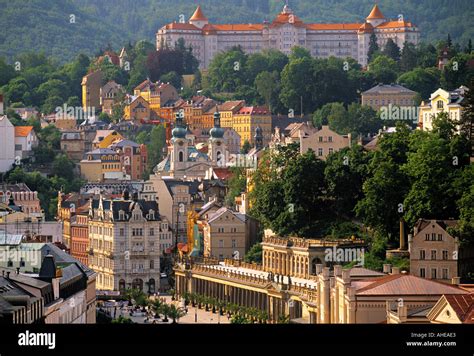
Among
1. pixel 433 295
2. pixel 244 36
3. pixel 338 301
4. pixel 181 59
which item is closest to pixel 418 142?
pixel 338 301

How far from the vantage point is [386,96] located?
13312 cm

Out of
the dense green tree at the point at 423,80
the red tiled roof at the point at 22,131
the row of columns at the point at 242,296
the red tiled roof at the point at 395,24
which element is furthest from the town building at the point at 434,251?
the red tiled roof at the point at 395,24

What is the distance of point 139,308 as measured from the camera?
6662 cm

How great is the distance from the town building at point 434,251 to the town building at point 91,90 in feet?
336

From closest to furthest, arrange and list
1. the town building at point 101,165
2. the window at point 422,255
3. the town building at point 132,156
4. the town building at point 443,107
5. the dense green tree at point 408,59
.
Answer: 1. the window at point 422,255
2. the town building at point 443,107
3. the town building at point 101,165
4. the town building at point 132,156
5. the dense green tree at point 408,59

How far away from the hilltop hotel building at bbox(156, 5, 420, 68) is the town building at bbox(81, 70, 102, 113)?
1746 centimetres

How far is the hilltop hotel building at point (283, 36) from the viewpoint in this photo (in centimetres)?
17600

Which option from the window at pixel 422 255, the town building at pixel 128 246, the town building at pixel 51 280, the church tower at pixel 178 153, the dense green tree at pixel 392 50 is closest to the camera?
the town building at pixel 51 280

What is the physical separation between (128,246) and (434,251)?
30.3m

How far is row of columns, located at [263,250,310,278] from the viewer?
6701cm

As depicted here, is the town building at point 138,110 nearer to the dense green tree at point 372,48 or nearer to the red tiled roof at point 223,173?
the dense green tree at point 372,48

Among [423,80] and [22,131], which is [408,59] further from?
[22,131]

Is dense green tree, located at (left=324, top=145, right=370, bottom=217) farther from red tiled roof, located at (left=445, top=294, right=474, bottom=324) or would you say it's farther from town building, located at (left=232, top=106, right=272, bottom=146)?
town building, located at (left=232, top=106, right=272, bottom=146)

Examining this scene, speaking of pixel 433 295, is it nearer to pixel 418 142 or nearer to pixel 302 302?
pixel 302 302
